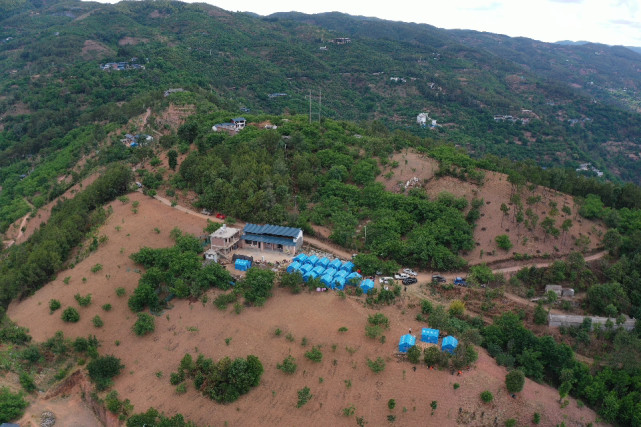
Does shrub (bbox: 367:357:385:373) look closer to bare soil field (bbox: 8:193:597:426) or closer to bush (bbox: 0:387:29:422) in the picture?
bare soil field (bbox: 8:193:597:426)

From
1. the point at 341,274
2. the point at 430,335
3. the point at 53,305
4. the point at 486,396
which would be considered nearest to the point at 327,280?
the point at 341,274

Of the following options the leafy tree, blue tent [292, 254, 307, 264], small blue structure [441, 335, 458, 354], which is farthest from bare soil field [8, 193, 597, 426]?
the leafy tree

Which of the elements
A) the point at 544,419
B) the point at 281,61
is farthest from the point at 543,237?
the point at 281,61

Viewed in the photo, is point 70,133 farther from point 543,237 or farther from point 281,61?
point 543,237

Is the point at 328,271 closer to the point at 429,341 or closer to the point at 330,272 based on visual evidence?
the point at 330,272

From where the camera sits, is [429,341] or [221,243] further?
[221,243]

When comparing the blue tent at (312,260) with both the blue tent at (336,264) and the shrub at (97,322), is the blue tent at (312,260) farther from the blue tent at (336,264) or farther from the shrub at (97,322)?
the shrub at (97,322)

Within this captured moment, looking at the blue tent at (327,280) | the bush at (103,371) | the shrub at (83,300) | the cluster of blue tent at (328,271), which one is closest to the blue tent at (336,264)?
the cluster of blue tent at (328,271)

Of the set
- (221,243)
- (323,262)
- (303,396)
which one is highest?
A: (323,262)
